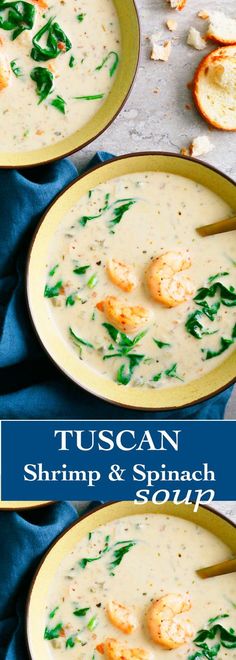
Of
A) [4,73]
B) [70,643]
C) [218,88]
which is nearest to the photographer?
[4,73]

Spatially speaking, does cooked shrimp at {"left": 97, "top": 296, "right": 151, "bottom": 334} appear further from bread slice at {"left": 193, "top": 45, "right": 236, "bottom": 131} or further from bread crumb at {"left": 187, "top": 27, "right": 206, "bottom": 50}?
bread crumb at {"left": 187, "top": 27, "right": 206, "bottom": 50}

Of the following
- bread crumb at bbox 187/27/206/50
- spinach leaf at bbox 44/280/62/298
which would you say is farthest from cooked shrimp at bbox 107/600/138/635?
bread crumb at bbox 187/27/206/50

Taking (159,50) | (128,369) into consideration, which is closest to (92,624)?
(128,369)

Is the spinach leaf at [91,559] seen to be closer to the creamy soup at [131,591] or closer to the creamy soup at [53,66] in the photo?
the creamy soup at [131,591]

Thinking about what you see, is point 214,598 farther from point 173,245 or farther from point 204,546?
point 173,245

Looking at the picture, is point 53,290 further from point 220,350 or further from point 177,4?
point 177,4

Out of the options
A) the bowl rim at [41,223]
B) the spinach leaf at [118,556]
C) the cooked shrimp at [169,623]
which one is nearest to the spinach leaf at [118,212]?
the bowl rim at [41,223]
